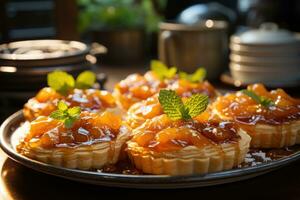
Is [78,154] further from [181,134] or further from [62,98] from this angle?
[62,98]

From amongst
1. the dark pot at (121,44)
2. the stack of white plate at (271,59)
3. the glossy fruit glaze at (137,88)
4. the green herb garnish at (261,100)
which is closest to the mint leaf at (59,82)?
the glossy fruit glaze at (137,88)

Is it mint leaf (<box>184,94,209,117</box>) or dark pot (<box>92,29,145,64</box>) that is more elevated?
mint leaf (<box>184,94,209,117</box>)

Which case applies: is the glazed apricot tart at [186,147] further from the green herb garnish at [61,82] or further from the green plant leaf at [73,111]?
the green herb garnish at [61,82]

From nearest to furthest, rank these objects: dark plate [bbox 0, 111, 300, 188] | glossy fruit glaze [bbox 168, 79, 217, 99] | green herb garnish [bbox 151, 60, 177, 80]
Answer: dark plate [bbox 0, 111, 300, 188]
glossy fruit glaze [bbox 168, 79, 217, 99]
green herb garnish [bbox 151, 60, 177, 80]

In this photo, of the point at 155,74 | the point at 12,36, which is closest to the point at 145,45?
the point at 12,36

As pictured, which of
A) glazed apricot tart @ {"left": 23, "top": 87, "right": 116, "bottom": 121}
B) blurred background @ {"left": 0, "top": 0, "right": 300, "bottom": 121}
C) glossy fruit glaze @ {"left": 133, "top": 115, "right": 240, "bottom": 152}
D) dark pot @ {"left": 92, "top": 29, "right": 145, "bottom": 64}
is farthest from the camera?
dark pot @ {"left": 92, "top": 29, "right": 145, "bottom": 64}

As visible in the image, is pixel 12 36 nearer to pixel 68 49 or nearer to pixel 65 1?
pixel 65 1

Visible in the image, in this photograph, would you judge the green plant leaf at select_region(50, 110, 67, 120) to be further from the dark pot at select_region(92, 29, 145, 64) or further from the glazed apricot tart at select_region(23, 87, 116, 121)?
the dark pot at select_region(92, 29, 145, 64)

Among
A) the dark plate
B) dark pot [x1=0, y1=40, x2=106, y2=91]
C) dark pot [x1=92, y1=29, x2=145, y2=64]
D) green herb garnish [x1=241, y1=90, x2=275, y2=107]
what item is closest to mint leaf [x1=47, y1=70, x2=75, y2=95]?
dark pot [x1=0, y1=40, x2=106, y2=91]
